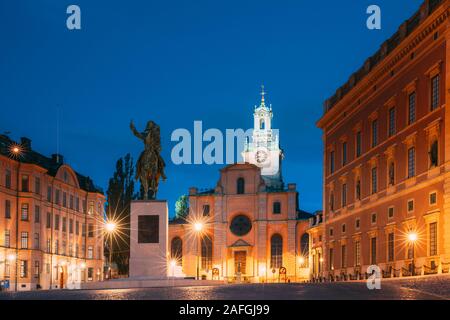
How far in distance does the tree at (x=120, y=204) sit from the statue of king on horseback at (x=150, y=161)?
3983cm

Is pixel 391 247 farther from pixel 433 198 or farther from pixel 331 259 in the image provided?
pixel 331 259

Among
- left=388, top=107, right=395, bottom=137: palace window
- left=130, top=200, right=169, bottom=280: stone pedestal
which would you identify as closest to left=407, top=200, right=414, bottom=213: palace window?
left=388, top=107, right=395, bottom=137: palace window

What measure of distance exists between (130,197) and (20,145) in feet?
40.9

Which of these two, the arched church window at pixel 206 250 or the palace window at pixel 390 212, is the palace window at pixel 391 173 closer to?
the palace window at pixel 390 212

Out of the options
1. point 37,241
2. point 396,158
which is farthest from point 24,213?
point 396,158

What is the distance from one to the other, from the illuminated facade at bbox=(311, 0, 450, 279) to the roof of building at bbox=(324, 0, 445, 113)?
7 centimetres

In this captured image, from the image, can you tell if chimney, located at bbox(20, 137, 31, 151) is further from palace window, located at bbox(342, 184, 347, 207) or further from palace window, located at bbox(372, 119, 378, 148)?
palace window, located at bbox(372, 119, 378, 148)

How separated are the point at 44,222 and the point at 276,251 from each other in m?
32.3

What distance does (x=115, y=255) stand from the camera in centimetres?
7419

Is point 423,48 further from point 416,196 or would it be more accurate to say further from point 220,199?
point 220,199

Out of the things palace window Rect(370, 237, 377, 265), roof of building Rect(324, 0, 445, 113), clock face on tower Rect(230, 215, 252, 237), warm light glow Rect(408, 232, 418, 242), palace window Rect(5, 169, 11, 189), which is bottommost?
palace window Rect(370, 237, 377, 265)

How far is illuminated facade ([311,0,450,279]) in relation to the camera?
39125mm

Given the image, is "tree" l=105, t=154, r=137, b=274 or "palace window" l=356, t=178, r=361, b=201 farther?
"tree" l=105, t=154, r=137, b=274

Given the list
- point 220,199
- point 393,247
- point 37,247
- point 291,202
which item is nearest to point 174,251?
point 220,199
